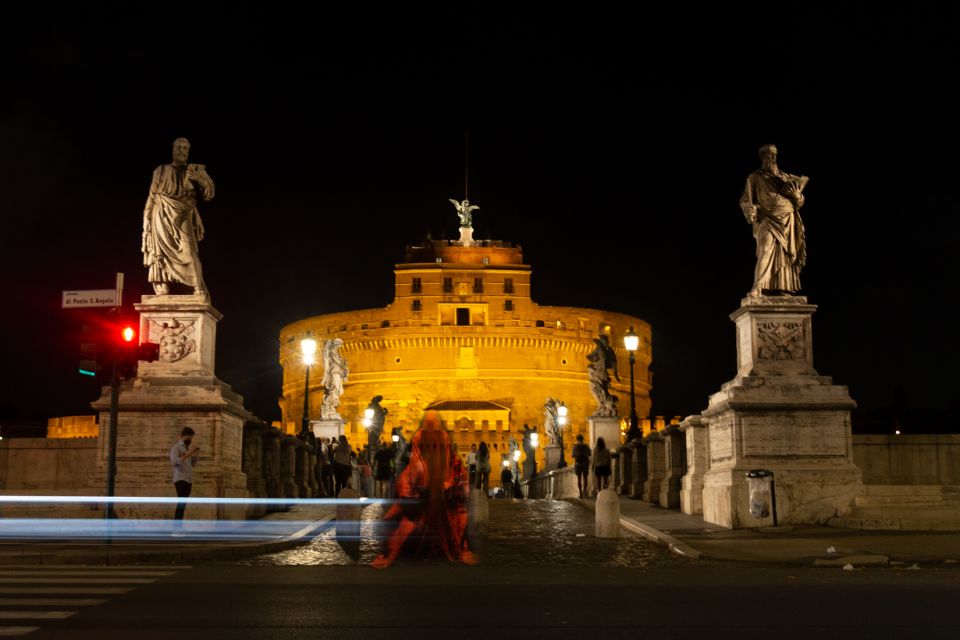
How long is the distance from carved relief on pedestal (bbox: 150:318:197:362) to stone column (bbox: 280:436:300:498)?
5639 millimetres

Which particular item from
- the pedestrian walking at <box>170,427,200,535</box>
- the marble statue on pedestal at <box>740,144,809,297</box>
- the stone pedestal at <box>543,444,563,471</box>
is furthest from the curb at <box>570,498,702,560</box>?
the stone pedestal at <box>543,444,563,471</box>

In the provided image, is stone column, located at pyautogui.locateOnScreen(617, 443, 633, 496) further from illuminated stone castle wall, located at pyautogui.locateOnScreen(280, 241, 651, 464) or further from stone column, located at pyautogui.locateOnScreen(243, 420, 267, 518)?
illuminated stone castle wall, located at pyautogui.locateOnScreen(280, 241, 651, 464)

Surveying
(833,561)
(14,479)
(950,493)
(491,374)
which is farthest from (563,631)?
(491,374)

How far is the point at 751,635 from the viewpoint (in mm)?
6578

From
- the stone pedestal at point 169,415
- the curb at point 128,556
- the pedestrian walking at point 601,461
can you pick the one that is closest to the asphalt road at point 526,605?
the curb at point 128,556

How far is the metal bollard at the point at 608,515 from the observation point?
13914 millimetres

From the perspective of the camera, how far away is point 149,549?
1115cm

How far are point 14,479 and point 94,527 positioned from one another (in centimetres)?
390

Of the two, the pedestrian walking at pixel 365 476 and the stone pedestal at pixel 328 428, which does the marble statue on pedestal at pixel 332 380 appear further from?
the pedestrian walking at pixel 365 476

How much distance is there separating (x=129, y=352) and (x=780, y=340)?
7942 mm

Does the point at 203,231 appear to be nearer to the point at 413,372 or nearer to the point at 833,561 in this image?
the point at 833,561

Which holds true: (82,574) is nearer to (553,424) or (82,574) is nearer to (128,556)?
(128,556)

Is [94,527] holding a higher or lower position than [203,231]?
lower

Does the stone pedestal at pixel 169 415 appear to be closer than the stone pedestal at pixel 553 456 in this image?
Yes
